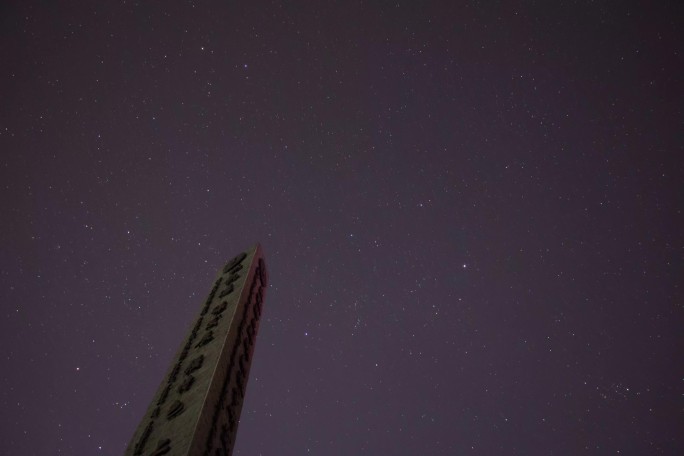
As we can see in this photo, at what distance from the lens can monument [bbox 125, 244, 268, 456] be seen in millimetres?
5645

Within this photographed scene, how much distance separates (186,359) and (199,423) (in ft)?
7.19

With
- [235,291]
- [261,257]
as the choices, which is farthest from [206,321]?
[261,257]

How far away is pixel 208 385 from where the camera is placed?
623 centimetres

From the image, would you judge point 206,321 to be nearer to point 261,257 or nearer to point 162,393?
point 162,393

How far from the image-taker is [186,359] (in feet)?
→ 24.9

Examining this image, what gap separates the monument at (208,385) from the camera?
5645mm

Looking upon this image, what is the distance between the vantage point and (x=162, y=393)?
23.0ft

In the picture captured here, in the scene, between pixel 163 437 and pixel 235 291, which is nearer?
pixel 163 437

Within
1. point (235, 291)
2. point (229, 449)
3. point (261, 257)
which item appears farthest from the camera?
point (261, 257)

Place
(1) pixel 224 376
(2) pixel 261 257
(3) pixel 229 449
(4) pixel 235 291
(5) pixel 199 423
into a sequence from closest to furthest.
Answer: (5) pixel 199 423 → (3) pixel 229 449 → (1) pixel 224 376 → (4) pixel 235 291 → (2) pixel 261 257

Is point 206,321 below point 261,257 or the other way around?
below

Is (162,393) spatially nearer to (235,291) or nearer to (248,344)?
(248,344)

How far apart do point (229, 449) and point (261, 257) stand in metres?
5.28

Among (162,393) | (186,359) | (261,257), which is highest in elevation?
(261,257)
